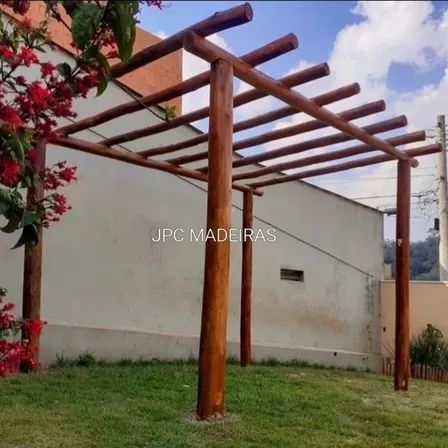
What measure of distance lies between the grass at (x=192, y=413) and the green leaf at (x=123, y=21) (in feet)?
6.92

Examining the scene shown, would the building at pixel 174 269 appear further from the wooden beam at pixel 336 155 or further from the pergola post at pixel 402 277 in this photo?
the pergola post at pixel 402 277

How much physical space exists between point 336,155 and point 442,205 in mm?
6818

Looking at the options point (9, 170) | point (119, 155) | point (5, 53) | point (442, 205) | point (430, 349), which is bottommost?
point (430, 349)

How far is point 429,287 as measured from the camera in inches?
344

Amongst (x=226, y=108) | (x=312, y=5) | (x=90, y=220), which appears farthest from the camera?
(x=90, y=220)

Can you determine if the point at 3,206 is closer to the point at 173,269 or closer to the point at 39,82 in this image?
the point at 39,82

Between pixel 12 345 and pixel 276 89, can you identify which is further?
pixel 276 89

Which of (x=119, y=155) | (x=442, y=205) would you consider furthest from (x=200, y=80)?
(x=442, y=205)

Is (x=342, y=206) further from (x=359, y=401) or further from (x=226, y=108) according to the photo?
(x=226, y=108)

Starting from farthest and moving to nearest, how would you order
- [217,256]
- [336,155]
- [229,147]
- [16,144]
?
[336,155]
[229,147]
[217,256]
[16,144]

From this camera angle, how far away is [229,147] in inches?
146

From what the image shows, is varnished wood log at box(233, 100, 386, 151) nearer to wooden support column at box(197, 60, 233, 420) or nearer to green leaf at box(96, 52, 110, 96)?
wooden support column at box(197, 60, 233, 420)

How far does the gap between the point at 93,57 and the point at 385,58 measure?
2.88 meters

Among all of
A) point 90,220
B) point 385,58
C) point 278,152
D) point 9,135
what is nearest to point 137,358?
point 90,220
